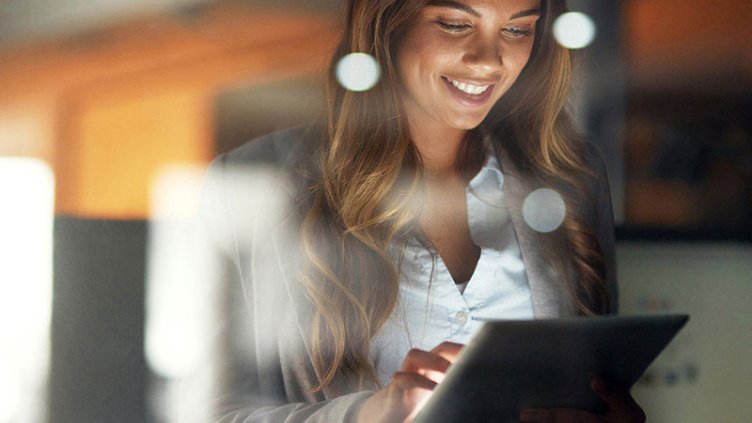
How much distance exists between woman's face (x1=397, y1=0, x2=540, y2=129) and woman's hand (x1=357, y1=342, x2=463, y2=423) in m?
0.29

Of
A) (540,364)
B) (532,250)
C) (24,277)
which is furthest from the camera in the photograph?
(532,250)

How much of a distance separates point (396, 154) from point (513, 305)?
Result: 0.81ft

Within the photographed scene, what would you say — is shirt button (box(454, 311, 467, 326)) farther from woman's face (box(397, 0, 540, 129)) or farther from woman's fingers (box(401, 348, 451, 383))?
woman's face (box(397, 0, 540, 129))

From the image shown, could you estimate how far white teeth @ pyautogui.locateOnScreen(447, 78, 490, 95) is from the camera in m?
0.99

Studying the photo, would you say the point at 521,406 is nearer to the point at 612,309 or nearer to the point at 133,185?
the point at 612,309

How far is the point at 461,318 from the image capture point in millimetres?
993

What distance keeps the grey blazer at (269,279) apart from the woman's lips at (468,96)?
18 cm

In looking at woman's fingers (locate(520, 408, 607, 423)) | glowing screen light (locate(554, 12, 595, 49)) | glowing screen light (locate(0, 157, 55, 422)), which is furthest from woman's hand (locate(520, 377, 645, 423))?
glowing screen light (locate(0, 157, 55, 422))

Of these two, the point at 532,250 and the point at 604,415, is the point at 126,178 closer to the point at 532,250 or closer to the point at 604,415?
the point at 532,250

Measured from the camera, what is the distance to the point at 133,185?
0.87m

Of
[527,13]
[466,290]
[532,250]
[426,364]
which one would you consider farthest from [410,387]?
[527,13]

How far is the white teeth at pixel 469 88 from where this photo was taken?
989 mm

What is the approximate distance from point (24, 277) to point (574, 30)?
74 cm

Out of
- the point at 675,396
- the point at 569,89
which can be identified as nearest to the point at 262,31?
the point at 569,89
